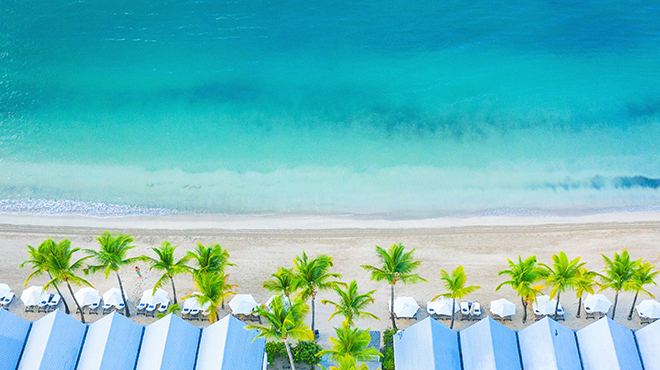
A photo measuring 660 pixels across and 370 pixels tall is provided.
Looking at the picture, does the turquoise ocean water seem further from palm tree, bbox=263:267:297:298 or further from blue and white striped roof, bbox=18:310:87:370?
blue and white striped roof, bbox=18:310:87:370

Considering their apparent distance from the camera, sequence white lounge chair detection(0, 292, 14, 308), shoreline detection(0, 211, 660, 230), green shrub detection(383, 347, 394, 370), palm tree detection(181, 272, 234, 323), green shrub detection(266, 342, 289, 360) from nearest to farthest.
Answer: palm tree detection(181, 272, 234, 323) < green shrub detection(383, 347, 394, 370) < green shrub detection(266, 342, 289, 360) < white lounge chair detection(0, 292, 14, 308) < shoreline detection(0, 211, 660, 230)

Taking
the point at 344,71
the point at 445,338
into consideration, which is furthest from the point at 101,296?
the point at 344,71

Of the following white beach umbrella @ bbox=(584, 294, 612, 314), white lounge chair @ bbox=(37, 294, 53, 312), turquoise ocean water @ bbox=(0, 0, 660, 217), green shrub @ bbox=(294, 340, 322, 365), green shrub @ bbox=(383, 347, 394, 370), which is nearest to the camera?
green shrub @ bbox=(383, 347, 394, 370)

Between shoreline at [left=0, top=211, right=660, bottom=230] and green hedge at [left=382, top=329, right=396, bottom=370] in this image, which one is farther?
shoreline at [left=0, top=211, right=660, bottom=230]

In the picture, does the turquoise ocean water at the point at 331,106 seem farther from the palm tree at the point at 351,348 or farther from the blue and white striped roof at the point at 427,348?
the palm tree at the point at 351,348

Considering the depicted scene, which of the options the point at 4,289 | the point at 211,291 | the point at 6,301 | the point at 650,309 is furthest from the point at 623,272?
the point at 4,289

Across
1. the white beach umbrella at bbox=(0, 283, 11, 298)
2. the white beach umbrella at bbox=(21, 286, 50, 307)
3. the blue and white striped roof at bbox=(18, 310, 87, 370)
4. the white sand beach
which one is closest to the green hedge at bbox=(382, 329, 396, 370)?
the white sand beach
